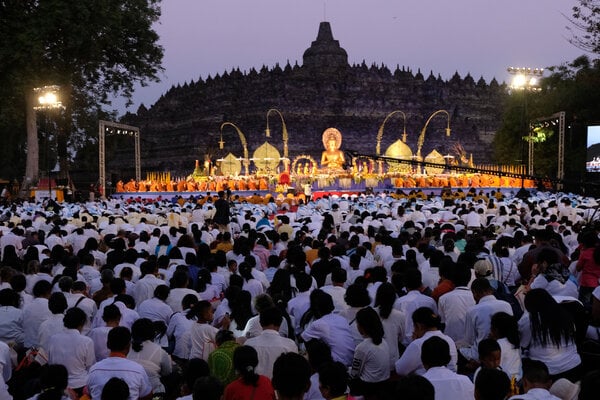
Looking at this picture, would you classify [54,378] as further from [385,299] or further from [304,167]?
[304,167]

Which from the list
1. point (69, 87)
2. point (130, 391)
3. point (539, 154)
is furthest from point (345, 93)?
point (130, 391)

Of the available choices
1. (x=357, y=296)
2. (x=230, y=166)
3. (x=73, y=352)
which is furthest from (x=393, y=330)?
(x=230, y=166)

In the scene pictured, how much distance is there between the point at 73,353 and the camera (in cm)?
646

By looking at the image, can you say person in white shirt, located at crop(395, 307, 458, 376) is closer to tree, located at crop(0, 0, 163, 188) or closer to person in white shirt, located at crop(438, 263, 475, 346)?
person in white shirt, located at crop(438, 263, 475, 346)

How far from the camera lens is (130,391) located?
17.9ft

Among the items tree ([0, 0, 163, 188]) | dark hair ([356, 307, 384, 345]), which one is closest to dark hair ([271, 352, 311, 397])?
dark hair ([356, 307, 384, 345])

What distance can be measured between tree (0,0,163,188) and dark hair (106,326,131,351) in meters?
29.6

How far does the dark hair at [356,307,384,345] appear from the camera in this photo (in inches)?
235

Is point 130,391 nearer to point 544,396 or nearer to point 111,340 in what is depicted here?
point 111,340

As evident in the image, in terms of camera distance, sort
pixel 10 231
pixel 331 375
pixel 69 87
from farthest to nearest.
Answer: pixel 69 87
pixel 10 231
pixel 331 375

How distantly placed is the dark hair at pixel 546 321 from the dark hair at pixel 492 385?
67.9 inches

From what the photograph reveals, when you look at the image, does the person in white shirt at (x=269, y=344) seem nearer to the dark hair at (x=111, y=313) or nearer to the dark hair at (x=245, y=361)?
the dark hair at (x=245, y=361)

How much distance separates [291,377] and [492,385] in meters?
1.30

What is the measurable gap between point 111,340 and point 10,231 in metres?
10.8
